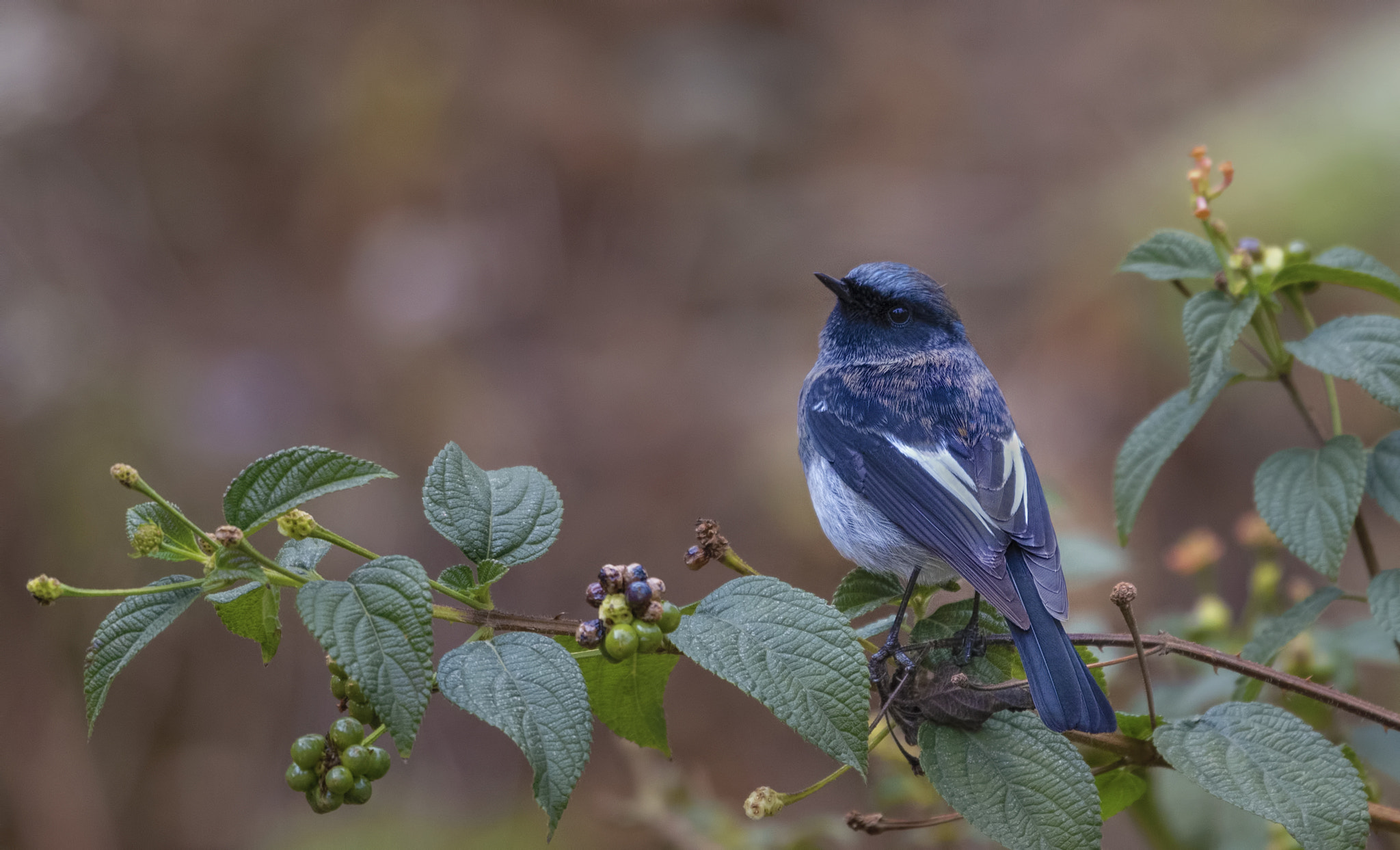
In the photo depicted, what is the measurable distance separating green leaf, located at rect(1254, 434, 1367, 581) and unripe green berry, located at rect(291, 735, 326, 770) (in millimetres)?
1535

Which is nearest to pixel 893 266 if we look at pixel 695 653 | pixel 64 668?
pixel 695 653

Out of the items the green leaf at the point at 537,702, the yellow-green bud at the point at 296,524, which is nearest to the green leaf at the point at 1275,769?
the green leaf at the point at 537,702

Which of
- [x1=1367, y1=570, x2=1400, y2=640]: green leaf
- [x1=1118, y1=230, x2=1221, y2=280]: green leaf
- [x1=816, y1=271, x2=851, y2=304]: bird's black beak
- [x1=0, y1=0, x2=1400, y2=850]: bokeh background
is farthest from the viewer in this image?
[x1=0, y1=0, x2=1400, y2=850]: bokeh background

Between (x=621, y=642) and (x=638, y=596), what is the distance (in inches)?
2.6

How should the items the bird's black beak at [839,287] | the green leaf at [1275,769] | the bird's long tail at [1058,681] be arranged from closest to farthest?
the green leaf at [1275,769], the bird's long tail at [1058,681], the bird's black beak at [839,287]

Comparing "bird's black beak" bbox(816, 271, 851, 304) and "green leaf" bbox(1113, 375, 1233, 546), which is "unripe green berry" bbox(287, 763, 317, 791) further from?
"bird's black beak" bbox(816, 271, 851, 304)

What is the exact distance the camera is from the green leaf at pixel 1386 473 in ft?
6.18

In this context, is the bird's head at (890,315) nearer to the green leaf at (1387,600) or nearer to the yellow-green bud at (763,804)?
the green leaf at (1387,600)

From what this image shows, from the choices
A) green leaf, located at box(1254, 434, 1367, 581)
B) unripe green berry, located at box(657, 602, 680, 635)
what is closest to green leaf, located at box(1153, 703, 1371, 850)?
green leaf, located at box(1254, 434, 1367, 581)

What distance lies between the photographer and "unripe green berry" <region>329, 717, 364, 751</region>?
1519mm

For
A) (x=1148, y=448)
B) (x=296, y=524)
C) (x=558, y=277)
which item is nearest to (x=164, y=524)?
(x=296, y=524)

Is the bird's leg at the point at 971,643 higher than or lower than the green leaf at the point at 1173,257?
lower

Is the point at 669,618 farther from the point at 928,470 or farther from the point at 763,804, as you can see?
the point at 928,470

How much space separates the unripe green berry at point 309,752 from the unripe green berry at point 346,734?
17mm
